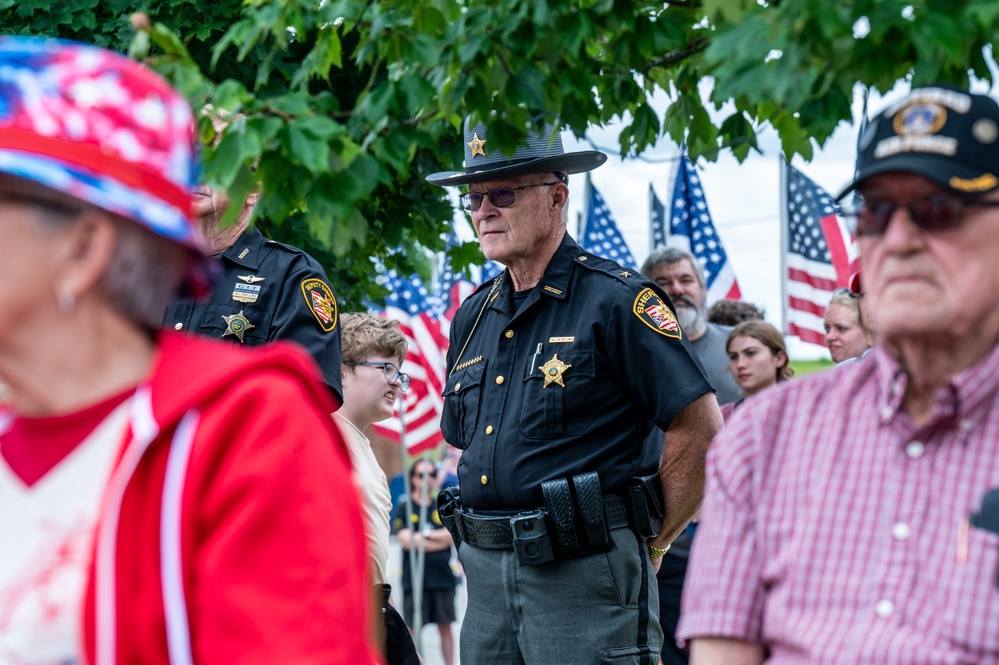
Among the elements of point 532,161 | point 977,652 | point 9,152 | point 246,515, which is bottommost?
point 977,652

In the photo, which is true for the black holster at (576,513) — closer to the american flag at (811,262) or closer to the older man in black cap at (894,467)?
the older man in black cap at (894,467)

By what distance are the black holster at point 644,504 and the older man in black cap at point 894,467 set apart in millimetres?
1740

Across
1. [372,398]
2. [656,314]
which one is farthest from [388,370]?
[656,314]

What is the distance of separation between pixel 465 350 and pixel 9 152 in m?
3.34

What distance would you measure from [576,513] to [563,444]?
24 centimetres

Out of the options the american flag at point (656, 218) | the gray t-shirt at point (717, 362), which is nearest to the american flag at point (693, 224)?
the american flag at point (656, 218)

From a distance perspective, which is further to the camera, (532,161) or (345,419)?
(345,419)

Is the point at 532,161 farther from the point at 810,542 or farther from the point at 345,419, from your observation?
the point at 810,542

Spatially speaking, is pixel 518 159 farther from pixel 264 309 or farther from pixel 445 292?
pixel 445 292

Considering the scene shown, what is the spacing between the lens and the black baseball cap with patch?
2.30 meters

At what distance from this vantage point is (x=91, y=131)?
1526 mm

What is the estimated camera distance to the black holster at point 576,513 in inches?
162

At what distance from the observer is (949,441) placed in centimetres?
229

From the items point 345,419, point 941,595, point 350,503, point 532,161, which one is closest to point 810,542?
point 941,595
